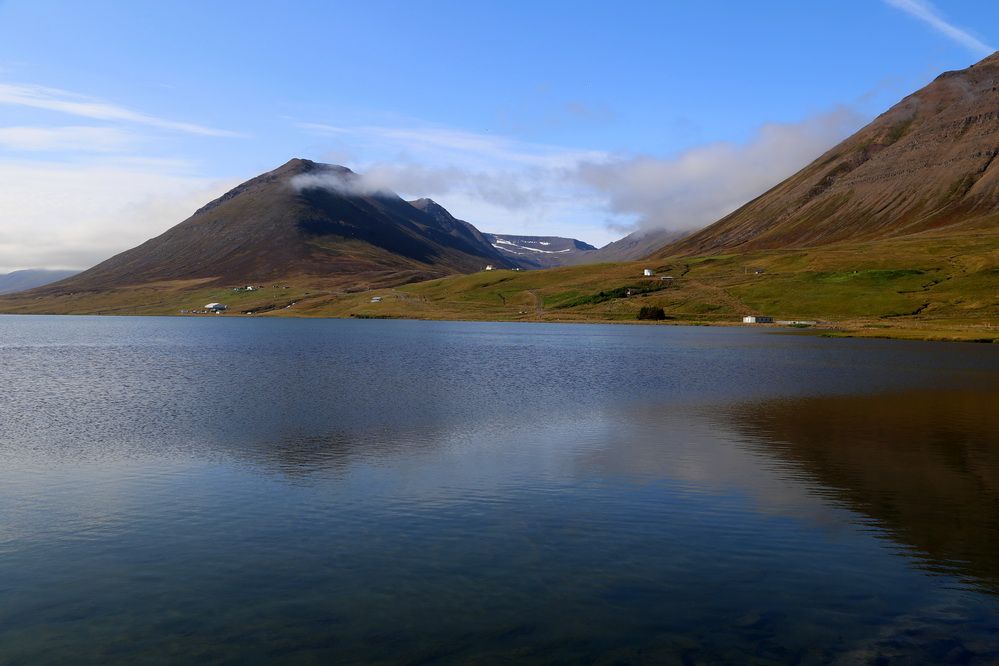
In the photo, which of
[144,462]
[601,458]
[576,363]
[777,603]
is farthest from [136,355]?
[777,603]

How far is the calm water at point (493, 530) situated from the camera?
1705cm

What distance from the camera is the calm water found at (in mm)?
17047

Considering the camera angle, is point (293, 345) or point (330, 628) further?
point (293, 345)

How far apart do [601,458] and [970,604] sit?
18.8 meters

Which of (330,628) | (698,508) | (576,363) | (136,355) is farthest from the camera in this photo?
(136,355)

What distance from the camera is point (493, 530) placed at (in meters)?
24.6

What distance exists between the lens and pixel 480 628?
17.4 m

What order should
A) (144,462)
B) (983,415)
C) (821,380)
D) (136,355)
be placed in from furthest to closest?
(136,355), (821,380), (983,415), (144,462)

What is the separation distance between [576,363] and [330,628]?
7464 cm

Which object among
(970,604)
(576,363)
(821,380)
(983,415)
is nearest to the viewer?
(970,604)

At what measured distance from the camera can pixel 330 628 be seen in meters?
17.3

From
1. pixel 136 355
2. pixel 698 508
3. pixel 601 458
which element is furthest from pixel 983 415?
pixel 136 355

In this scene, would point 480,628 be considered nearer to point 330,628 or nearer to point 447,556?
point 330,628

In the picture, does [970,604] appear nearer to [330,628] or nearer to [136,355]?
[330,628]
